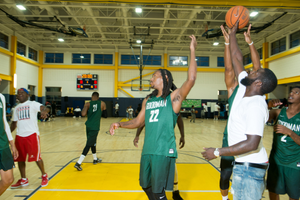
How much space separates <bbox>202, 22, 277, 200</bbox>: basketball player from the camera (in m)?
1.66

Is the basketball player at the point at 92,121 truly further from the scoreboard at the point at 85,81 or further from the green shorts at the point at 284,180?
the scoreboard at the point at 85,81

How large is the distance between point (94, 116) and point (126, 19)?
12895 mm

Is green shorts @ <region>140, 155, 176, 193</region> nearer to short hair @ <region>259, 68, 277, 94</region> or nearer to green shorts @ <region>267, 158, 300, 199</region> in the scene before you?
short hair @ <region>259, 68, 277, 94</region>

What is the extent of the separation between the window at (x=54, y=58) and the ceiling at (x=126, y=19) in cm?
78

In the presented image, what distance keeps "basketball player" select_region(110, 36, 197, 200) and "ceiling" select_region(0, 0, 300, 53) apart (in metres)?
12.3

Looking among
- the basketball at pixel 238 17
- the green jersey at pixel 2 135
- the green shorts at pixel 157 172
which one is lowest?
the green shorts at pixel 157 172

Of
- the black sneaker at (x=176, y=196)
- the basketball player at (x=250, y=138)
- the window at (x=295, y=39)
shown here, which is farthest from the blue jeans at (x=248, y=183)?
the window at (x=295, y=39)

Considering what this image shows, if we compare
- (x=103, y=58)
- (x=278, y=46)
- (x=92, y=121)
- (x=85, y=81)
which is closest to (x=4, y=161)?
(x=92, y=121)

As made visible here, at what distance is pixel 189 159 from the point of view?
5.89m

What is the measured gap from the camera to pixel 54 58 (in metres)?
23.5

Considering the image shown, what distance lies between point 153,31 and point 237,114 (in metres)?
18.4

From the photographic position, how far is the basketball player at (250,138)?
5.45ft

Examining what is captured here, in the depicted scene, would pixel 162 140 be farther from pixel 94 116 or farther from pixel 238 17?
pixel 94 116

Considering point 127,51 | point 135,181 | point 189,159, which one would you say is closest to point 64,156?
point 135,181
